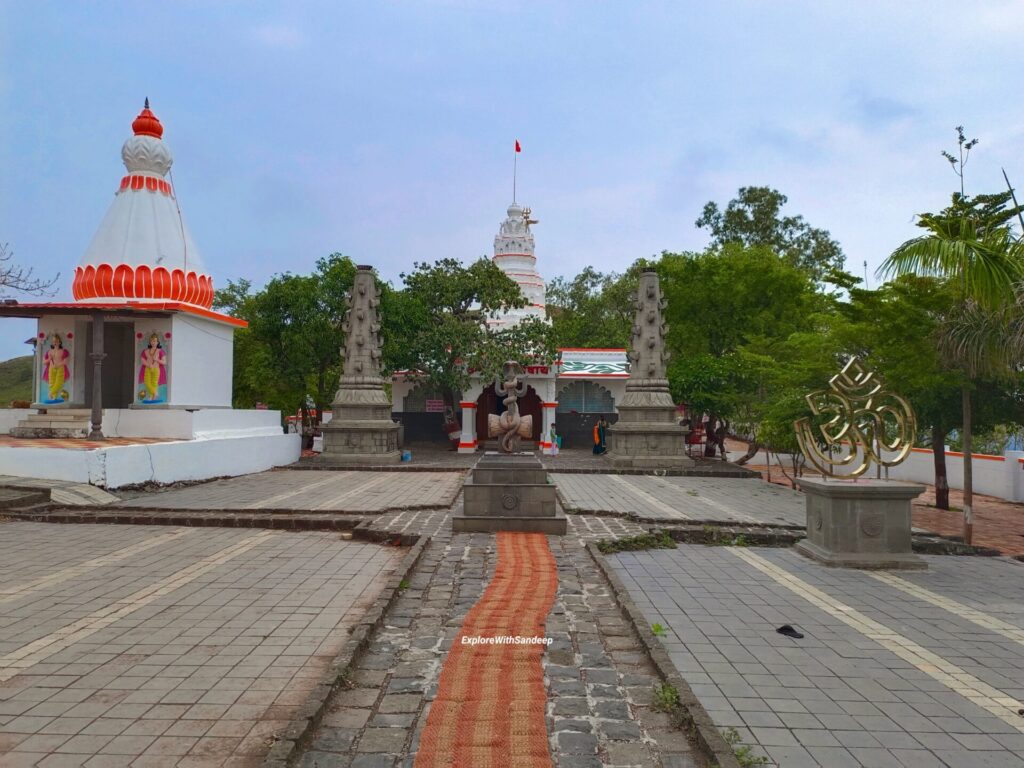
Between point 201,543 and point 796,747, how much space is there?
24.2 ft

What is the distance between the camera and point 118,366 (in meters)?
17.5

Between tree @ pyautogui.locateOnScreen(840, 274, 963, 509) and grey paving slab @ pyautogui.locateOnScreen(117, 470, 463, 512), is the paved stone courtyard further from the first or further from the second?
tree @ pyautogui.locateOnScreen(840, 274, 963, 509)

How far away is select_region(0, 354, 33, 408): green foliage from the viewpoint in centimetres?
3846

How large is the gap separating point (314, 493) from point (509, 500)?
18.3ft

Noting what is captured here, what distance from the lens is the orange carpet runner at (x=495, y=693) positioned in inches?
133

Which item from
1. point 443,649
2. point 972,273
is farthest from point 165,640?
point 972,273

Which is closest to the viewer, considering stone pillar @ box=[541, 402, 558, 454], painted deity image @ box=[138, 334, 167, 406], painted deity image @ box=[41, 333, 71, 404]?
painted deity image @ box=[41, 333, 71, 404]

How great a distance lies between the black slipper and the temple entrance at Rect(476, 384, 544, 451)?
64.6 feet

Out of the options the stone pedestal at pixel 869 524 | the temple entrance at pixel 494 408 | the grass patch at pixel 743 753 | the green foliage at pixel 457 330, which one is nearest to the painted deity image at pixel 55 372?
the green foliage at pixel 457 330

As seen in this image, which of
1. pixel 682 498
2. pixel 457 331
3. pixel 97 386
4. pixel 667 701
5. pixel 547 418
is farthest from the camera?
pixel 547 418

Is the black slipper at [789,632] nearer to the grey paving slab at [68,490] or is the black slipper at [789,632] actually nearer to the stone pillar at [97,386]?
the grey paving slab at [68,490]

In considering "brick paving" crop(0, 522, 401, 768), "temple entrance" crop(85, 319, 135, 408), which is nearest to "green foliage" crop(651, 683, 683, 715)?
"brick paving" crop(0, 522, 401, 768)

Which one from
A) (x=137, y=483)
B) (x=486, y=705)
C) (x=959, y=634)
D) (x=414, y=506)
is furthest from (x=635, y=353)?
(x=486, y=705)

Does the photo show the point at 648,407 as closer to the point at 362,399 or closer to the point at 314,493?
the point at 362,399
